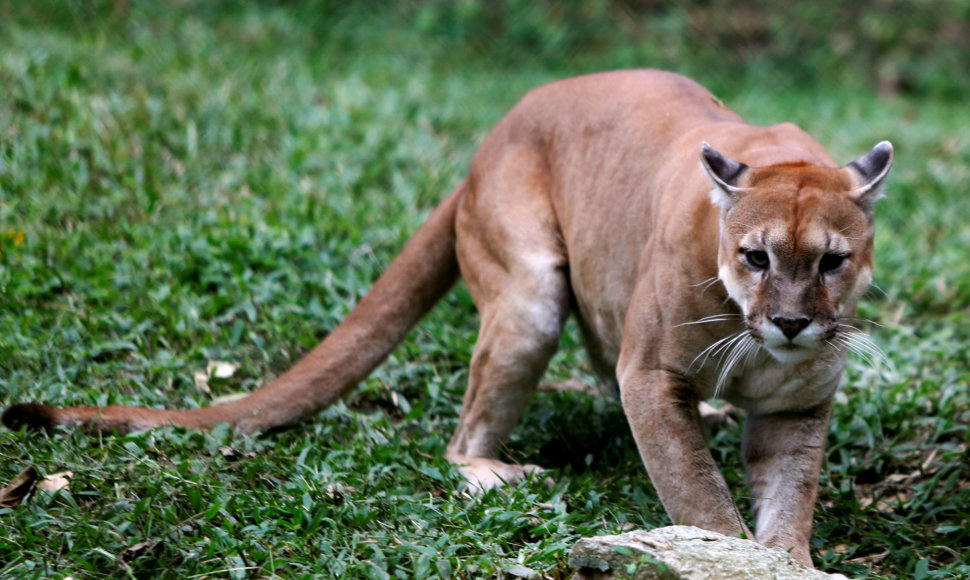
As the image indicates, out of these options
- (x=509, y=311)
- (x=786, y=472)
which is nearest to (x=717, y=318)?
(x=786, y=472)

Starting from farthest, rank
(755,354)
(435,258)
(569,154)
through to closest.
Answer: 1. (435,258)
2. (569,154)
3. (755,354)

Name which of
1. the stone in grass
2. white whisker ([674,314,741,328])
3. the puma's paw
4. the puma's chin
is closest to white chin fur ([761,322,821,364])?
the puma's chin

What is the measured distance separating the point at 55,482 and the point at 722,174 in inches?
91.5

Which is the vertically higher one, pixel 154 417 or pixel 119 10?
pixel 119 10

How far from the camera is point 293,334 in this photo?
4871 mm

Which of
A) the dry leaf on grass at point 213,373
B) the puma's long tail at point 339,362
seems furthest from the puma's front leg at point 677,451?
the dry leaf on grass at point 213,373

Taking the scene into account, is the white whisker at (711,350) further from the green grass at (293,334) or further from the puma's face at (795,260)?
the green grass at (293,334)

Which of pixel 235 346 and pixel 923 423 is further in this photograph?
pixel 235 346

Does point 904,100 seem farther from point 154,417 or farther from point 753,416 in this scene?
point 154,417

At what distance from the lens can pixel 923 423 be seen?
4.46m

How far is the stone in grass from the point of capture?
2822 millimetres

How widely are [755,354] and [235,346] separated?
7.75ft

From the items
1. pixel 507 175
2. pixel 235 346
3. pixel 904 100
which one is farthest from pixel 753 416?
pixel 904 100

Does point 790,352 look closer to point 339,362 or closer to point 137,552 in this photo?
point 339,362
